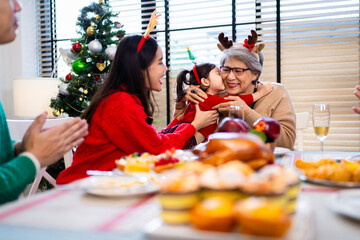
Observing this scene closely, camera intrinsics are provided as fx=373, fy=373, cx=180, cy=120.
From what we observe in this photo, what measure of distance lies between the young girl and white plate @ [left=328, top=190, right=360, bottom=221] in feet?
5.41

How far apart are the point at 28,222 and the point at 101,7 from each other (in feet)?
12.6

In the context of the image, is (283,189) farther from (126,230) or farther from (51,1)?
(51,1)

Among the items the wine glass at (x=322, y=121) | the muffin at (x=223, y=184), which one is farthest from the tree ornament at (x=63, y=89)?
the muffin at (x=223, y=184)

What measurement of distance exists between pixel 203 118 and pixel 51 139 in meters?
1.34

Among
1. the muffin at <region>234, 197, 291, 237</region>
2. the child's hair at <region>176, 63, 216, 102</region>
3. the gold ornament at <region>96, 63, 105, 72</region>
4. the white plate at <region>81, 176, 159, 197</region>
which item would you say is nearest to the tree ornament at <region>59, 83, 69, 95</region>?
the gold ornament at <region>96, 63, 105, 72</region>

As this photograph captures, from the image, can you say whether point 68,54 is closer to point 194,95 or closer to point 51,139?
point 194,95

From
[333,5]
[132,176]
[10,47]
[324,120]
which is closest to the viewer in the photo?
[132,176]

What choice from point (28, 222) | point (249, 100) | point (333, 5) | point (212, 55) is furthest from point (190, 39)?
point (28, 222)

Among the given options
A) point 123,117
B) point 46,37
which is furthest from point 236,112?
point 46,37

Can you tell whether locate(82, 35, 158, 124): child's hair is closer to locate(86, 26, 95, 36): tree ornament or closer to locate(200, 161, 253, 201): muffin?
locate(200, 161, 253, 201): muffin

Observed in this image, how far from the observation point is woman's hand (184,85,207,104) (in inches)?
103

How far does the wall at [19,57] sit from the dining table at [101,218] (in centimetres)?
457

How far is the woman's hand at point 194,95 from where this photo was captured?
2.63 metres

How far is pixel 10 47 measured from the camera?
5.06 metres
